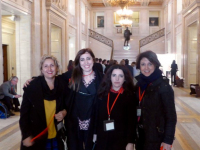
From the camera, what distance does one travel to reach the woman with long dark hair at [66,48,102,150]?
8.75 feet

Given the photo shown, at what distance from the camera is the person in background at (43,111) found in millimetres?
2564

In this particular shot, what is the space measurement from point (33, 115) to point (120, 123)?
0.94 meters

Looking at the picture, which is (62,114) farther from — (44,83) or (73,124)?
(44,83)

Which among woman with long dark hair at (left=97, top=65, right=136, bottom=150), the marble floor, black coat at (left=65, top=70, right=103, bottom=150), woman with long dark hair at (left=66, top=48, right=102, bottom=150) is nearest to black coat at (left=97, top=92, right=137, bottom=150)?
woman with long dark hair at (left=97, top=65, right=136, bottom=150)

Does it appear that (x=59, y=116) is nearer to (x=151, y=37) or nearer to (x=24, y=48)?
(x=24, y=48)

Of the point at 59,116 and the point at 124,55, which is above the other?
the point at 124,55

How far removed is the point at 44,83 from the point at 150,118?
120 cm

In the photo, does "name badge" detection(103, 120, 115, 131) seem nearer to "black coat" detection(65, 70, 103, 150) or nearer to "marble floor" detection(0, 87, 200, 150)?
"black coat" detection(65, 70, 103, 150)

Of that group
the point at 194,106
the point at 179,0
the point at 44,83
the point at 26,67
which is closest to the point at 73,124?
the point at 44,83

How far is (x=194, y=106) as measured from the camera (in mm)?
8688

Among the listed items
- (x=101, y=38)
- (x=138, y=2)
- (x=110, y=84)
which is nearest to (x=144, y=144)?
(x=110, y=84)

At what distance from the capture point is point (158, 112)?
2.32 m

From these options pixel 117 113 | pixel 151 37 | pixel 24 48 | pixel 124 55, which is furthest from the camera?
pixel 151 37

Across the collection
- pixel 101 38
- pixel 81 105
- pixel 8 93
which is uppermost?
pixel 101 38
